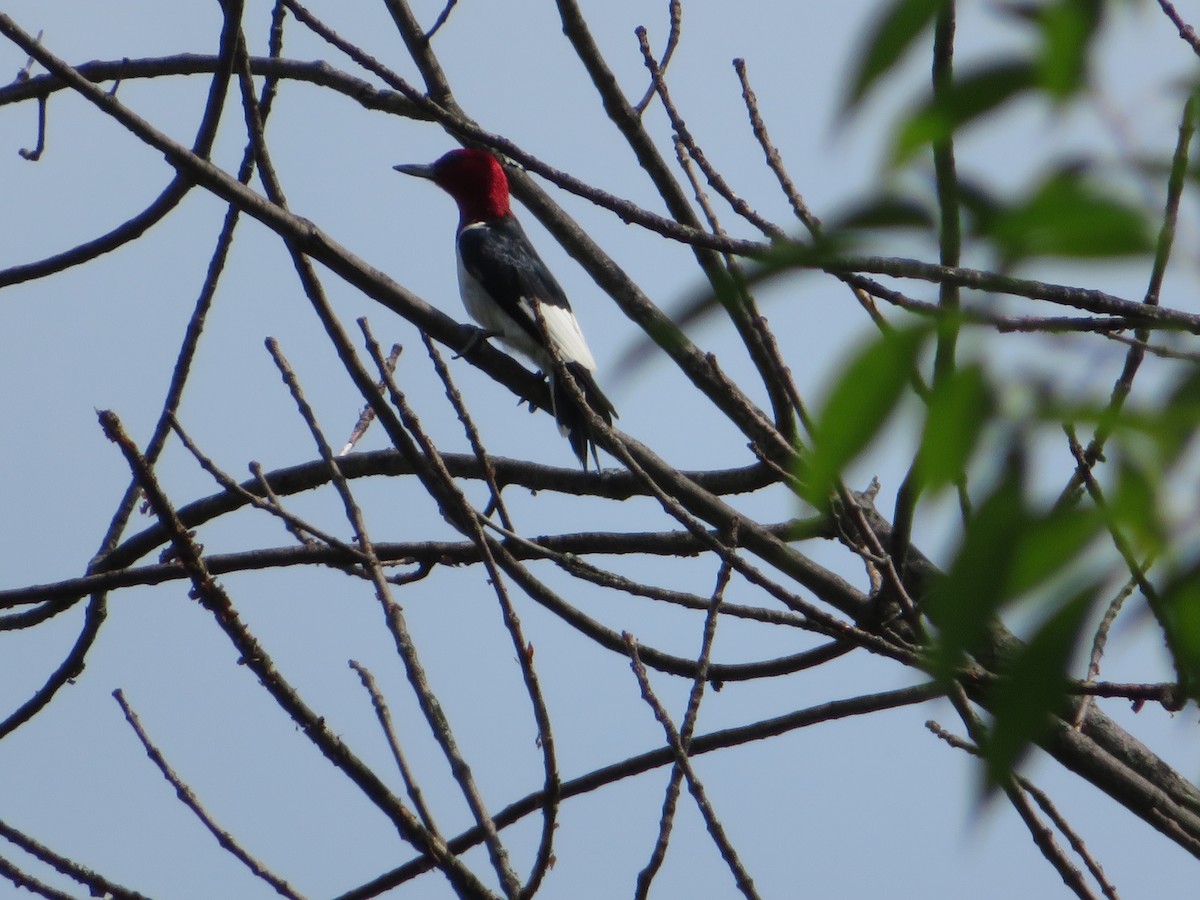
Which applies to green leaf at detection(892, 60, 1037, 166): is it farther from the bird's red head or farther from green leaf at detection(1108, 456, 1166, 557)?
the bird's red head

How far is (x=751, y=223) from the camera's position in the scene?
260 cm

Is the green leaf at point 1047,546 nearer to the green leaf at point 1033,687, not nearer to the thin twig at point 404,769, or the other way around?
the green leaf at point 1033,687

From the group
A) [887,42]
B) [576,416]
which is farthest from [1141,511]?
[576,416]

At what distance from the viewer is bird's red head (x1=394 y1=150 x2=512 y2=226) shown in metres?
7.66

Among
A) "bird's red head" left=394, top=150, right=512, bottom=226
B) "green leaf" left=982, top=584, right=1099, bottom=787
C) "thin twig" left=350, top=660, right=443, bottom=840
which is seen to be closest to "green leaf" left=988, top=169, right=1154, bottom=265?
"green leaf" left=982, top=584, right=1099, bottom=787

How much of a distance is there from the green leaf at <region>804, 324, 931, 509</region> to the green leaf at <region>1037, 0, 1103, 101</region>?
0.56ft

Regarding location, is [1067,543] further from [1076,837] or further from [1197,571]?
[1076,837]

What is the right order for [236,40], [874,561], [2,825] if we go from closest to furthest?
[2,825] → [874,561] → [236,40]

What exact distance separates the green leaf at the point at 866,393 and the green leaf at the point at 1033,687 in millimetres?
156

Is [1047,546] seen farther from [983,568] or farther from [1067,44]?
[1067,44]

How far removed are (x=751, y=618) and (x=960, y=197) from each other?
6.15 feet

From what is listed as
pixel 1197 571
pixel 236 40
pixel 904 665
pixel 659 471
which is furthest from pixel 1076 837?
pixel 236 40

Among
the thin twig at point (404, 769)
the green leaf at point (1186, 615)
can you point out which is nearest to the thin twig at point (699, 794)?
the thin twig at point (404, 769)

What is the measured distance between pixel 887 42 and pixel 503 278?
567cm
